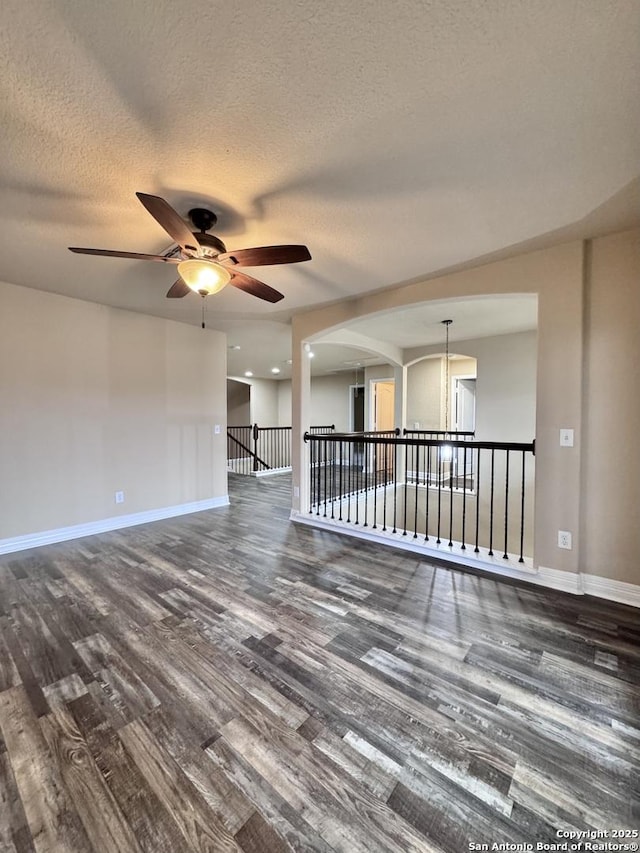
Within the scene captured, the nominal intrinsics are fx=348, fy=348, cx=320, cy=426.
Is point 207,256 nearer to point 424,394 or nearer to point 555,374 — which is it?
point 555,374

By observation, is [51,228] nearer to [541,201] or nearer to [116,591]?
[116,591]

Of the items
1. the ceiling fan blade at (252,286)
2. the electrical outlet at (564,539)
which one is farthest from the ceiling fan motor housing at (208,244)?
the electrical outlet at (564,539)

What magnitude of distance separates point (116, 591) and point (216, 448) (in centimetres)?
280

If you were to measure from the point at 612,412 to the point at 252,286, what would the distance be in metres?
2.79

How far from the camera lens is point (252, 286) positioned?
2.52 metres

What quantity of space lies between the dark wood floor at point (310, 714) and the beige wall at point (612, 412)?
Answer: 1.40ft

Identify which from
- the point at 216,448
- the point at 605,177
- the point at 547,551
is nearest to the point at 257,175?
the point at 605,177

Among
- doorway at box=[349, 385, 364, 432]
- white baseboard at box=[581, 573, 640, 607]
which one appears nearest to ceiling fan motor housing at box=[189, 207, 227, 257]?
white baseboard at box=[581, 573, 640, 607]

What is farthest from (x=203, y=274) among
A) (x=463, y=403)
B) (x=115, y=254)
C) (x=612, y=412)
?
(x=463, y=403)

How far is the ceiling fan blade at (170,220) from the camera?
1.59 meters

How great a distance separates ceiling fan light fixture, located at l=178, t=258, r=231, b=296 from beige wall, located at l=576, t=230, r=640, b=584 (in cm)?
268

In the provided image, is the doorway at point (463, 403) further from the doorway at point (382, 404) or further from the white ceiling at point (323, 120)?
the white ceiling at point (323, 120)

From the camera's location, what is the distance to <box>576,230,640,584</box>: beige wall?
8.14ft

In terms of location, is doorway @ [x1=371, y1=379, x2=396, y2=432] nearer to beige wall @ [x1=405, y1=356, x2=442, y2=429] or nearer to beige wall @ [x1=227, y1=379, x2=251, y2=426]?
beige wall @ [x1=405, y1=356, x2=442, y2=429]
